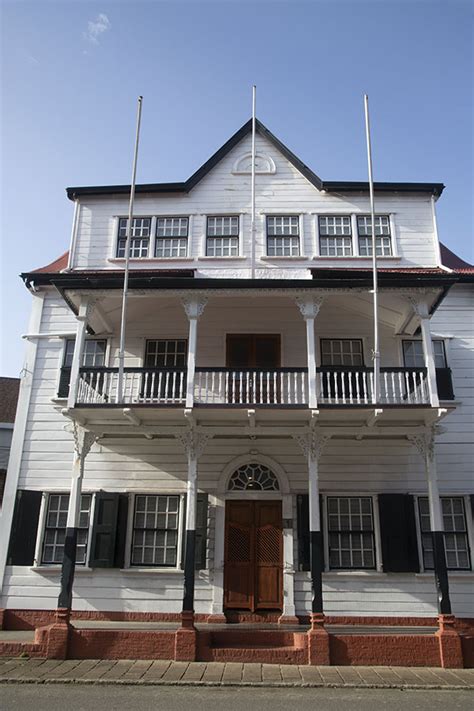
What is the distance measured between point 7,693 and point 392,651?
6666 mm

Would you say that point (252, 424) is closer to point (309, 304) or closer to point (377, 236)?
point (309, 304)

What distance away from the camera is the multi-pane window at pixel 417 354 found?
14.0 meters

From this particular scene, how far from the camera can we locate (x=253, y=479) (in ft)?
43.4

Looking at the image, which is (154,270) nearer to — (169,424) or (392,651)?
(169,424)

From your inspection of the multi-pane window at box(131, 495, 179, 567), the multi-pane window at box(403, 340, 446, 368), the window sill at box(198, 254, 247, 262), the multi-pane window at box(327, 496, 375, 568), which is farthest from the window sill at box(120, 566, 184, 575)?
the window sill at box(198, 254, 247, 262)

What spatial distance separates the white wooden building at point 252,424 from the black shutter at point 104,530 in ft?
0.12

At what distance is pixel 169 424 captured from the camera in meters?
12.3

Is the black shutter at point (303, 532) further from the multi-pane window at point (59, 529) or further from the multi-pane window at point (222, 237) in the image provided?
the multi-pane window at point (222, 237)

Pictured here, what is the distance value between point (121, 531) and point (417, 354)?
339 inches

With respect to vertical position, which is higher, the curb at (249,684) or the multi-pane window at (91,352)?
the multi-pane window at (91,352)

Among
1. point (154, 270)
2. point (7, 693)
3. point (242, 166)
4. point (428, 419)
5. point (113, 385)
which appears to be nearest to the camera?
point (7, 693)

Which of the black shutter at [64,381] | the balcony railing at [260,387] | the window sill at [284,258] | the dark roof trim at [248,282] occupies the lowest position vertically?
the balcony railing at [260,387]

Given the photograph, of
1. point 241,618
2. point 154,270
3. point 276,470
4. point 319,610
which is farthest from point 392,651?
point 154,270

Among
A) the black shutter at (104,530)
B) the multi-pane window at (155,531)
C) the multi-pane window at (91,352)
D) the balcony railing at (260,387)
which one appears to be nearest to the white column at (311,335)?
the balcony railing at (260,387)
